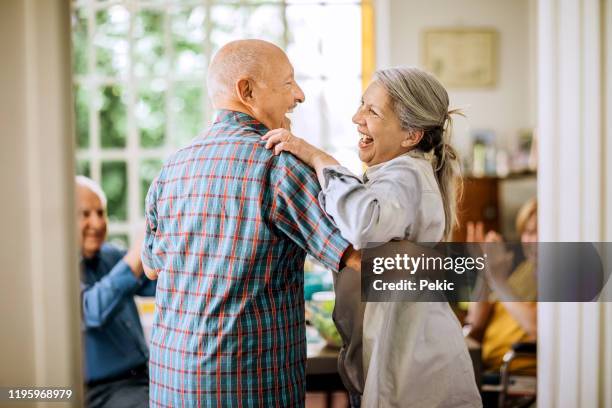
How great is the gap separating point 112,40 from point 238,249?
3.26m

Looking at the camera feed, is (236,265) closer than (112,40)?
Yes

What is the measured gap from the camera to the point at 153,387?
1324 millimetres

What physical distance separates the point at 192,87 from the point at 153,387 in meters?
3.03

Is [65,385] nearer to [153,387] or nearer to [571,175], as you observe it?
[153,387]

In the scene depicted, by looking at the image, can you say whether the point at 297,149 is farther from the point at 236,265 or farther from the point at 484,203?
the point at 484,203

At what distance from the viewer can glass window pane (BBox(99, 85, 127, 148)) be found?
13.6ft

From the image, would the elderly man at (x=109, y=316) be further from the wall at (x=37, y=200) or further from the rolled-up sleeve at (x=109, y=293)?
the wall at (x=37, y=200)

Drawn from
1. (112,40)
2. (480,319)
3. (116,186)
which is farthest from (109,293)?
(112,40)

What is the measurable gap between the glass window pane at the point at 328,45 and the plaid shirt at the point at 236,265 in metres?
3.05

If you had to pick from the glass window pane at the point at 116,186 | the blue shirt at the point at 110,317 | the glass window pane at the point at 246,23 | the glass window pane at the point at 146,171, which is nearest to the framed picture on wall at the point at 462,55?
the glass window pane at the point at 246,23

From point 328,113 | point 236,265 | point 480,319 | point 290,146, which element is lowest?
point 480,319

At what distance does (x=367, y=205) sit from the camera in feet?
3.60

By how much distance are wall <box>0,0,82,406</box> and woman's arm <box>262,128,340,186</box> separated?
391mm

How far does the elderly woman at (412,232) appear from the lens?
126 centimetres
